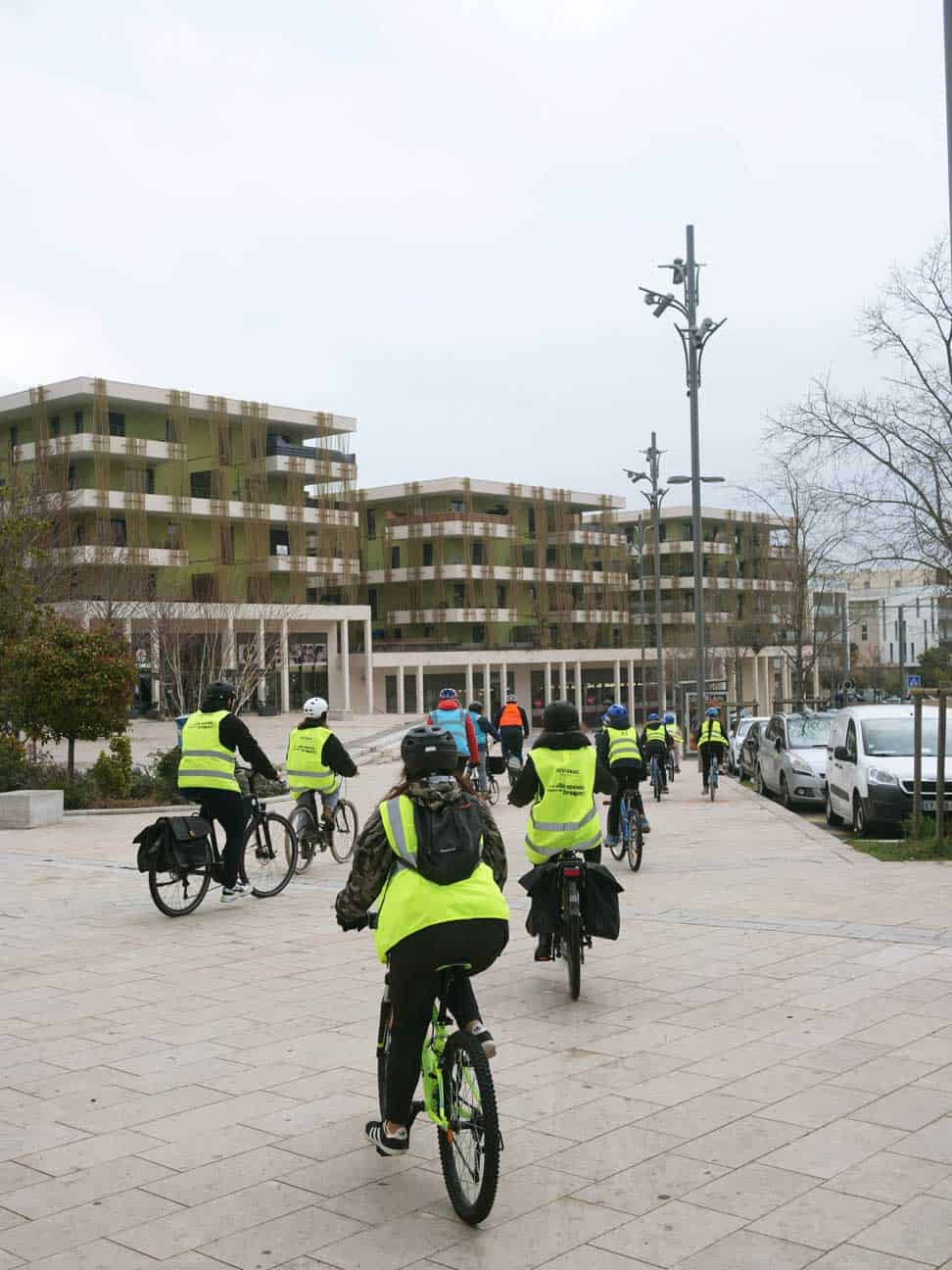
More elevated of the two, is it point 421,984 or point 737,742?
point 421,984

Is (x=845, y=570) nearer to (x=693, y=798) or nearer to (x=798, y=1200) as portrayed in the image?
(x=693, y=798)

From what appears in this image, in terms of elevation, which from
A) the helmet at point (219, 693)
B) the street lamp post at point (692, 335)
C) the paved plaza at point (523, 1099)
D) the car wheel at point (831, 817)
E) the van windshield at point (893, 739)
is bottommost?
the car wheel at point (831, 817)

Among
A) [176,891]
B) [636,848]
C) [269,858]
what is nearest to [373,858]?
[176,891]

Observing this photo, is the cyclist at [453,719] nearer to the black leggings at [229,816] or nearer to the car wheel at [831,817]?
the car wheel at [831,817]

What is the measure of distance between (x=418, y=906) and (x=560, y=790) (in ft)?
12.4

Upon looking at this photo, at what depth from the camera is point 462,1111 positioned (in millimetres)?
4418

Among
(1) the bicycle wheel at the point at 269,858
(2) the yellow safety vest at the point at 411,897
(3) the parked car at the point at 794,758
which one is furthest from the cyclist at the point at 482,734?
(2) the yellow safety vest at the point at 411,897

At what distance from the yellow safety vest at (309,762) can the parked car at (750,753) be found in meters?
15.3

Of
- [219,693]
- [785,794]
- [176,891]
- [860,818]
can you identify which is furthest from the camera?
[785,794]

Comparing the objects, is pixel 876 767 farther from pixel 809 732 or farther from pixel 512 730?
pixel 512 730

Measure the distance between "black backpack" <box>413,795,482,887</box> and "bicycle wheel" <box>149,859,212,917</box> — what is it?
6599 mm

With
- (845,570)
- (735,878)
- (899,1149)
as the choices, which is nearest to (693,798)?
(845,570)

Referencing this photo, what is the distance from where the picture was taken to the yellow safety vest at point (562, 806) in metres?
8.21

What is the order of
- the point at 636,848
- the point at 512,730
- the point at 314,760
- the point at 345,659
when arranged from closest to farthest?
the point at 314,760
the point at 636,848
the point at 512,730
the point at 345,659
